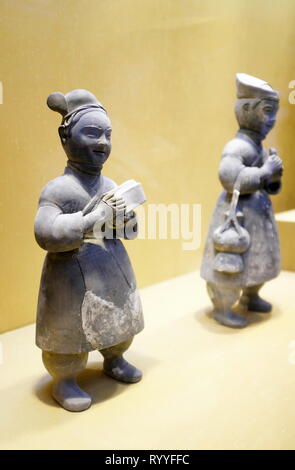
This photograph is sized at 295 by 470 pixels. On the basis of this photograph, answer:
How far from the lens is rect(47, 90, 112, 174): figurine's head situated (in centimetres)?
156

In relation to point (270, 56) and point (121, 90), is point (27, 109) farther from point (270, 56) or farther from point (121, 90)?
point (270, 56)

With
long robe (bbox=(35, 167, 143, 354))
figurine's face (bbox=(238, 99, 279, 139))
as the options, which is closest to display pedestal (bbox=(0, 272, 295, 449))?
long robe (bbox=(35, 167, 143, 354))

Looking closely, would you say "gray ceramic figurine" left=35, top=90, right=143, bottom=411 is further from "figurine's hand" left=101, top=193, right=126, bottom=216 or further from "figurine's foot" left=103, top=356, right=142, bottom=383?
"figurine's foot" left=103, top=356, right=142, bottom=383

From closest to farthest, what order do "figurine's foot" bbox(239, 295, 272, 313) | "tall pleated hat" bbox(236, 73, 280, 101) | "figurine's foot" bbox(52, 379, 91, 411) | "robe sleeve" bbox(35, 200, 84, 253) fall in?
"robe sleeve" bbox(35, 200, 84, 253) → "figurine's foot" bbox(52, 379, 91, 411) → "tall pleated hat" bbox(236, 73, 280, 101) → "figurine's foot" bbox(239, 295, 272, 313)

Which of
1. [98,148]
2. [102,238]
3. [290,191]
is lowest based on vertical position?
[290,191]

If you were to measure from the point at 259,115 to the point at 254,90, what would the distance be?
0.11 metres

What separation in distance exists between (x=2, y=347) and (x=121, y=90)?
4.61 feet

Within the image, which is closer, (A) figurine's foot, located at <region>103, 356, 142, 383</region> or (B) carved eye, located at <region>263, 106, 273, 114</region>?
(A) figurine's foot, located at <region>103, 356, 142, 383</region>

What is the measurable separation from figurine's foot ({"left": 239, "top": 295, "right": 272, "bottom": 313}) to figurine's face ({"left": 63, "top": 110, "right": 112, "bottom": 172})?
4.18 ft

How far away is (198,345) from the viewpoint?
2.16m

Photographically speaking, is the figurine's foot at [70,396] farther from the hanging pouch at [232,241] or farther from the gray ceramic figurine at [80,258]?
the hanging pouch at [232,241]

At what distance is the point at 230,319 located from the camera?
235 centimetres

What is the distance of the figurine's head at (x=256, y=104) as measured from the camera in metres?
2.15
